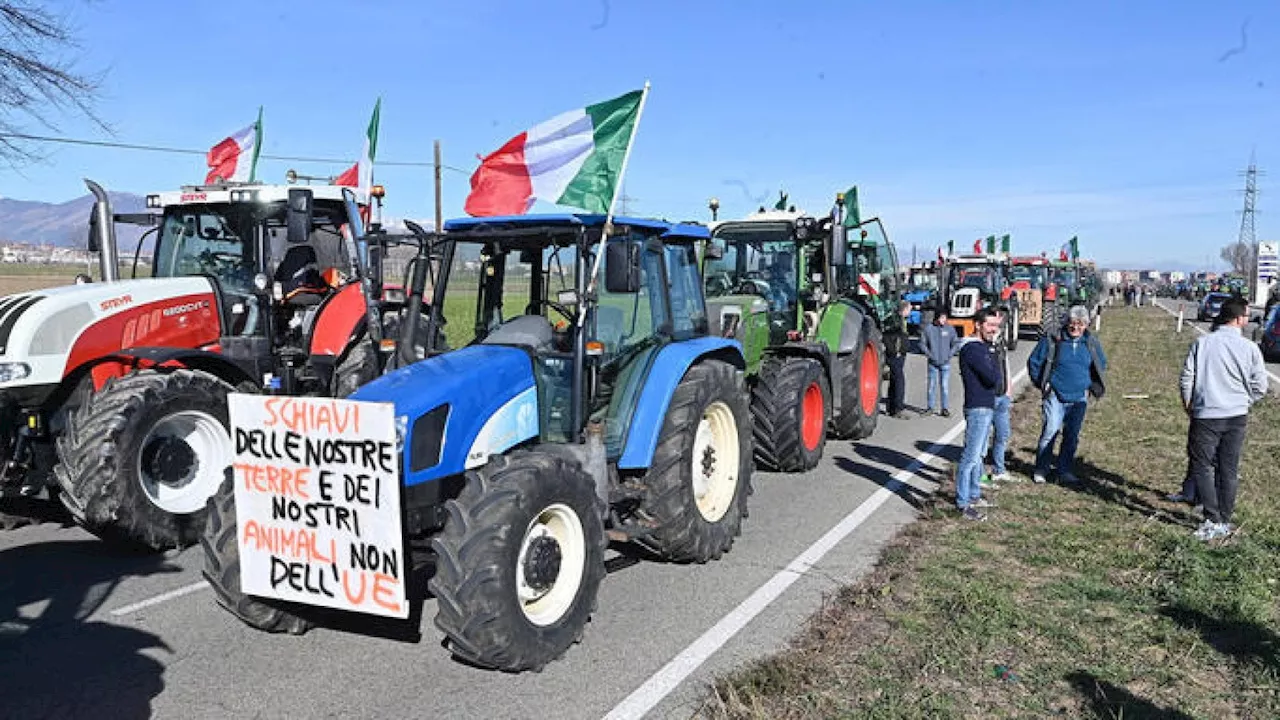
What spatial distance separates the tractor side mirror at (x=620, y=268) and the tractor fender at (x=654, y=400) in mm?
735

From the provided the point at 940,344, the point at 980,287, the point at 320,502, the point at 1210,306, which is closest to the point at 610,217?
the point at 320,502

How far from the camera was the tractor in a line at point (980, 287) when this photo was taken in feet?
65.2

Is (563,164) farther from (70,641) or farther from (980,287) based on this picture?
Result: (980,287)

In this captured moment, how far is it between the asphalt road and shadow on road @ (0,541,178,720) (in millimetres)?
11

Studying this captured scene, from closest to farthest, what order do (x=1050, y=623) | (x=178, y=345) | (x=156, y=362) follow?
(x=1050, y=623)
(x=156, y=362)
(x=178, y=345)

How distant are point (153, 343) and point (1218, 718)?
6871mm

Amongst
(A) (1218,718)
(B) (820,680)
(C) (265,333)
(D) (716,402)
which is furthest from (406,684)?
(C) (265,333)

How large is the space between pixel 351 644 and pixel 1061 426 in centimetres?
647

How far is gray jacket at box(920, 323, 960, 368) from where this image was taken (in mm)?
11844

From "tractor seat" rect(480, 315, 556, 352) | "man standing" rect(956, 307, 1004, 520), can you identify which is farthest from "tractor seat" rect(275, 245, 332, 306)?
"man standing" rect(956, 307, 1004, 520)

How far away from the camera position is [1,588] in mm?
5477

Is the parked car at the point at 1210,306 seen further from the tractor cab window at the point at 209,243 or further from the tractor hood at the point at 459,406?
the tractor hood at the point at 459,406

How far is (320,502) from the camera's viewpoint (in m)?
4.09

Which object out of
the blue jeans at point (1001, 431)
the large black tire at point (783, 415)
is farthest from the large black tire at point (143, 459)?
the blue jeans at point (1001, 431)
